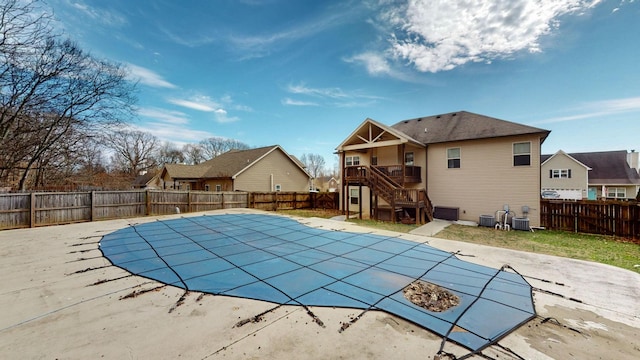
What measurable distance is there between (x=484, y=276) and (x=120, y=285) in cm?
717

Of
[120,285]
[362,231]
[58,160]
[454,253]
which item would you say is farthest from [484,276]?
[58,160]

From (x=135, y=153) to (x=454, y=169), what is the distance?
44782 mm

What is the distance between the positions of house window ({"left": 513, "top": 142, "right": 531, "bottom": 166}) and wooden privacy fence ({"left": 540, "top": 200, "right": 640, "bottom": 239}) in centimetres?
196

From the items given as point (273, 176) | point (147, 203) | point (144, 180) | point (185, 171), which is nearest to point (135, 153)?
point (144, 180)

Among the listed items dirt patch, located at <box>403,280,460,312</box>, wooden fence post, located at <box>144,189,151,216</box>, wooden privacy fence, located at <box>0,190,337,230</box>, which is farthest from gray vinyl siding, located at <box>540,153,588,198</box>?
wooden fence post, located at <box>144,189,151,216</box>

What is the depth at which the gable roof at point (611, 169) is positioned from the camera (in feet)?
76.1

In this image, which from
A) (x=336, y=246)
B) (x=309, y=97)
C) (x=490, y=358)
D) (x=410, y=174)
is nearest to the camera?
(x=490, y=358)

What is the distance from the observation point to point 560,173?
76.3 feet

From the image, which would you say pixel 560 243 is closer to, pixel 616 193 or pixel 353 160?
pixel 353 160

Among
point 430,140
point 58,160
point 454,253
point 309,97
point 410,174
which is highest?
point 309,97

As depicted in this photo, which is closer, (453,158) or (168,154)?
(453,158)

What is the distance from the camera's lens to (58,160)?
14.8 meters

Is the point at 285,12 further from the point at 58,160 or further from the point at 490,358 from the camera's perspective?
the point at 58,160

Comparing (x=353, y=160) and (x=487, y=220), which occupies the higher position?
(x=353, y=160)
